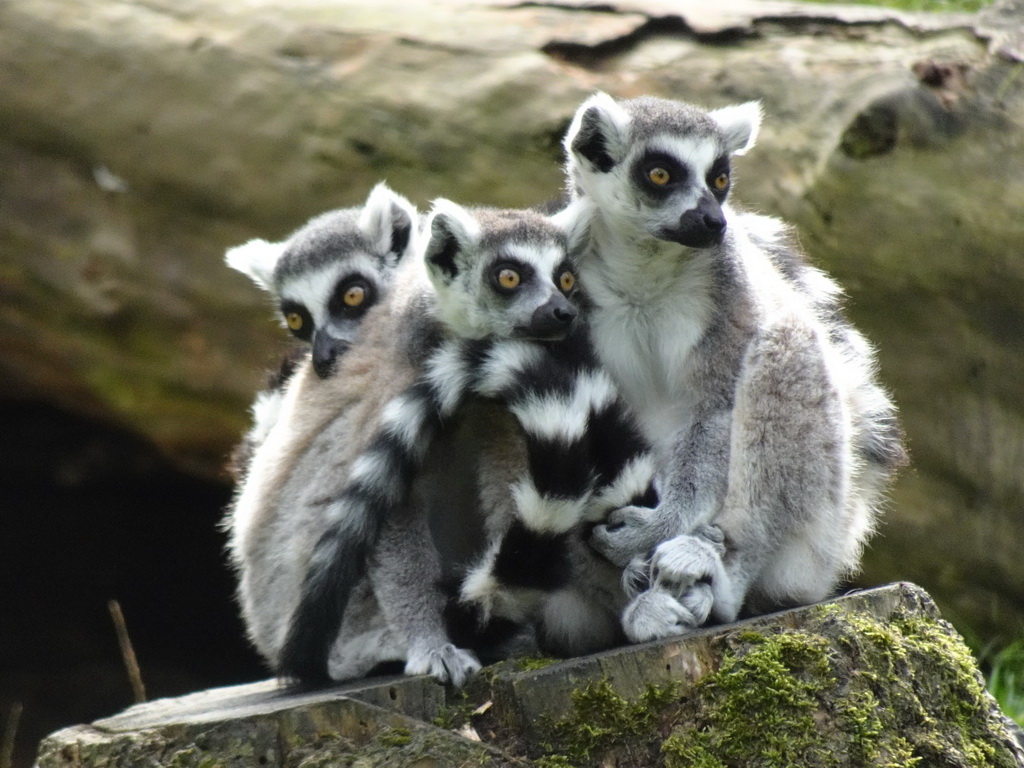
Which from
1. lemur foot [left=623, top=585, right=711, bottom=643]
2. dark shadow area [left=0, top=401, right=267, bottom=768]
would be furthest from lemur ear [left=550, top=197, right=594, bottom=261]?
dark shadow area [left=0, top=401, right=267, bottom=768]

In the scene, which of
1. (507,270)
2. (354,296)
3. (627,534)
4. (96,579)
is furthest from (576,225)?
A: (96,579)

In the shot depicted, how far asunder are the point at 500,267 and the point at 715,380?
0.81 metres

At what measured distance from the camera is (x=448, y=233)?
3.78 m

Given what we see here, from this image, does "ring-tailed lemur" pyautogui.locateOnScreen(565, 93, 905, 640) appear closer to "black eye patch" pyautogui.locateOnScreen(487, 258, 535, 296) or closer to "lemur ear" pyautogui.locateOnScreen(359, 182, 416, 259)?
"black eye patch" pyautogui.locateOnScreen(487, 258, 535, 296)

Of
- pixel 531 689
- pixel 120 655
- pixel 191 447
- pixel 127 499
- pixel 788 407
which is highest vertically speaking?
pixel 788 407

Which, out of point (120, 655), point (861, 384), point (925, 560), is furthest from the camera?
point (120, 655)

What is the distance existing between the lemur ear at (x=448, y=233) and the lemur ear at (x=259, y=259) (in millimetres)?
1597

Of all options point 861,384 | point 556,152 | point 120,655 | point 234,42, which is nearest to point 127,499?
point 120,655

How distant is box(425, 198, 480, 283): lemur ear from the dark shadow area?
427 centimetres

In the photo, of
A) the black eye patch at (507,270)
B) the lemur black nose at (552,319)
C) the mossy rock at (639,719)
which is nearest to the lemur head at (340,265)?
the black eye patch at (507,270)

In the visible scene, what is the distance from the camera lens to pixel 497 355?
3209mm

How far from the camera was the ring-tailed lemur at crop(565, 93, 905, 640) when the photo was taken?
3156 millimetres

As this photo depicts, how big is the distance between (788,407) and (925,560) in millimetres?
3472

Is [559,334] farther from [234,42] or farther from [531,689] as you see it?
[234,42]
